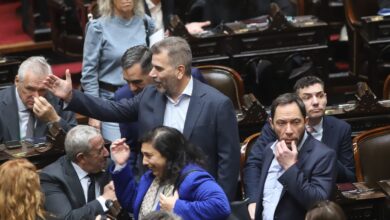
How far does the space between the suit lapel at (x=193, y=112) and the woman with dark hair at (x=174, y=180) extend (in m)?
0.29

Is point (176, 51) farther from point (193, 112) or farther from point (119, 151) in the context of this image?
point (119, 151)

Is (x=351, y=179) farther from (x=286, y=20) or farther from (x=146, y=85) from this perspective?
(x=286, y=20)

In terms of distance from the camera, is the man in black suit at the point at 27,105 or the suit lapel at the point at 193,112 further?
the man in black suit at the point at 27,105

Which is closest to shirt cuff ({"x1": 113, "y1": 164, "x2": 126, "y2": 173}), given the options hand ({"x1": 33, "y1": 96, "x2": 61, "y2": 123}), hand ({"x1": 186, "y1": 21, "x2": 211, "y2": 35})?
hand ({"x1": 33, "y1": 96, "x2": 61, "y2": 123})

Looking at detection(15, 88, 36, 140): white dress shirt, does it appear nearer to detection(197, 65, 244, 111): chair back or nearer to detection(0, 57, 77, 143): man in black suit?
detection(0, 57, 77, 143): man in black suit

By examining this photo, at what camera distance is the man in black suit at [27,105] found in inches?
197

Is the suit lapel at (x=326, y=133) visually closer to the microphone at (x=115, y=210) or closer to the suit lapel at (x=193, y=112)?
the suit lapel at (x=193, y=112)

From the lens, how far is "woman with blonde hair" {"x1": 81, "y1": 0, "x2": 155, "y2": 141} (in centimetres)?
549

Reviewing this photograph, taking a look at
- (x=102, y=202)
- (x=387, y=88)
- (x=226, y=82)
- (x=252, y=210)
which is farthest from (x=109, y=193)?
(x=387, y=88)

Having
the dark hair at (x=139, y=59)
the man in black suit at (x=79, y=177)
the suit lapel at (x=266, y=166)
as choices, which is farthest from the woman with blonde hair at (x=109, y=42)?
the suit lapel at (x=266, y=166)

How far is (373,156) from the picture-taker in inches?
192

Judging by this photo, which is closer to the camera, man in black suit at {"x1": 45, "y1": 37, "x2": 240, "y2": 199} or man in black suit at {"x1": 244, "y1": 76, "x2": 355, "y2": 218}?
man in black suit at {"x1": 45, "y1": 37, "x2": 240, "y2": 199}

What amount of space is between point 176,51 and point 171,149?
0.54m

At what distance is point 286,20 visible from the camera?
6570 mm
